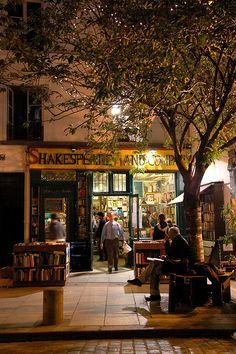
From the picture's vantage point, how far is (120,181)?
1530 centimetres

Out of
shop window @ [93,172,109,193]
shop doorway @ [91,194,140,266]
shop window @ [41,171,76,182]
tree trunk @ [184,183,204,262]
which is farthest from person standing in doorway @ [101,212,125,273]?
tree trunk @ [184,183,204,262]

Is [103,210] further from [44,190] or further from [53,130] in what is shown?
[53,130]

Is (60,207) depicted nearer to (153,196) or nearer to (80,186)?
(80,186)

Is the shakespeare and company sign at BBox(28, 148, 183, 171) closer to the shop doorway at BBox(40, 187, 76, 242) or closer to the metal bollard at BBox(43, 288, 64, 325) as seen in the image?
the shop doorway at BBox(40, 187, 76, 242)

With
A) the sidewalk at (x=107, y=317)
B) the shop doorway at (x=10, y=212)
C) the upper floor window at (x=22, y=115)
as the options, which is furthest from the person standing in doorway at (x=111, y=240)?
the upper floor window at (x=22, y=115)

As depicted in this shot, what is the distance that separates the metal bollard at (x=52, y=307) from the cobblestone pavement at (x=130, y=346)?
0.66 m

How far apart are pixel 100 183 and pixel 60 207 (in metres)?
1.64

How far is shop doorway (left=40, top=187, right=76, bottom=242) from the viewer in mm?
14711

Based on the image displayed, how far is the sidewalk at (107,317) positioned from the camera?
737 cm

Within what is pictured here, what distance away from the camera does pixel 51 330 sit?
7.41 metres

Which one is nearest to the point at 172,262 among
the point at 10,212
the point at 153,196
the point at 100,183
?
the point at 100,183

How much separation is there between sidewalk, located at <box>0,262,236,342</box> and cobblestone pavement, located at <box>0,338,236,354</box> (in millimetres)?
181

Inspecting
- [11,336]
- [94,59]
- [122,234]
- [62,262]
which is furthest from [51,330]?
[122,234]

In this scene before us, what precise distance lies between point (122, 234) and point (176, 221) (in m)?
2.45
